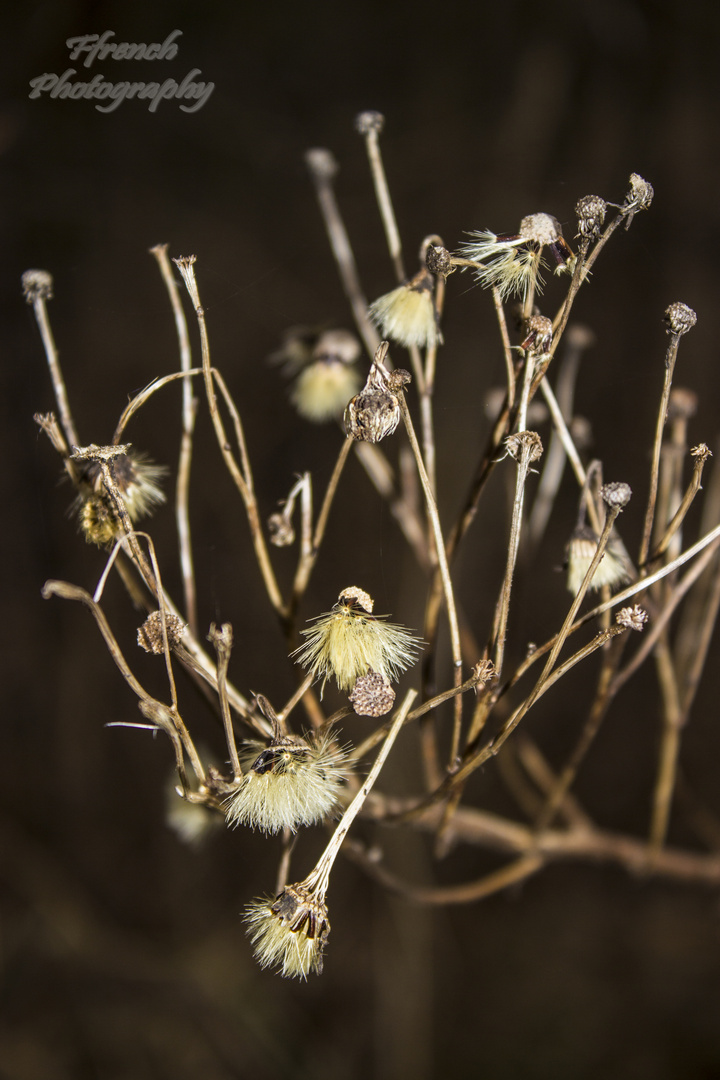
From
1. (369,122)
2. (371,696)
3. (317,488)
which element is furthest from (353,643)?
(317,488)

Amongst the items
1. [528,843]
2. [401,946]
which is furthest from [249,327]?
[401,946]

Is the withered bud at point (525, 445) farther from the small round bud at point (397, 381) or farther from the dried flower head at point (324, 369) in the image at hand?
the dried flower head at point (324, 369)

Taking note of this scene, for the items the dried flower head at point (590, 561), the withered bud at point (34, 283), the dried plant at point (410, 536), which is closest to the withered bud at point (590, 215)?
the dried plant at point (410, 536)

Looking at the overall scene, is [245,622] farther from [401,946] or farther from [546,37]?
[546,37]

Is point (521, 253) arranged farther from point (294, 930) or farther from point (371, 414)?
point (294, 930)

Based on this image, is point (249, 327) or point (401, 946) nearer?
point (249, 327)

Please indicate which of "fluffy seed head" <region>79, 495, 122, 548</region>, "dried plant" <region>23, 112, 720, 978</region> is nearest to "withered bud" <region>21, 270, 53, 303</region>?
"dried plant" <region>23, 112, 720, 978</region>

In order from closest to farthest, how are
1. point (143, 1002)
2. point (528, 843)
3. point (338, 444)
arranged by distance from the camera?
point (528, 843) < point (338, 444) < point (143, 1002)

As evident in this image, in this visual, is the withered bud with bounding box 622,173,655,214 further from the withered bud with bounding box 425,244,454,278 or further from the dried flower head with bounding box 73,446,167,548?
the dried flower head with bounding box 73,446,167,548
